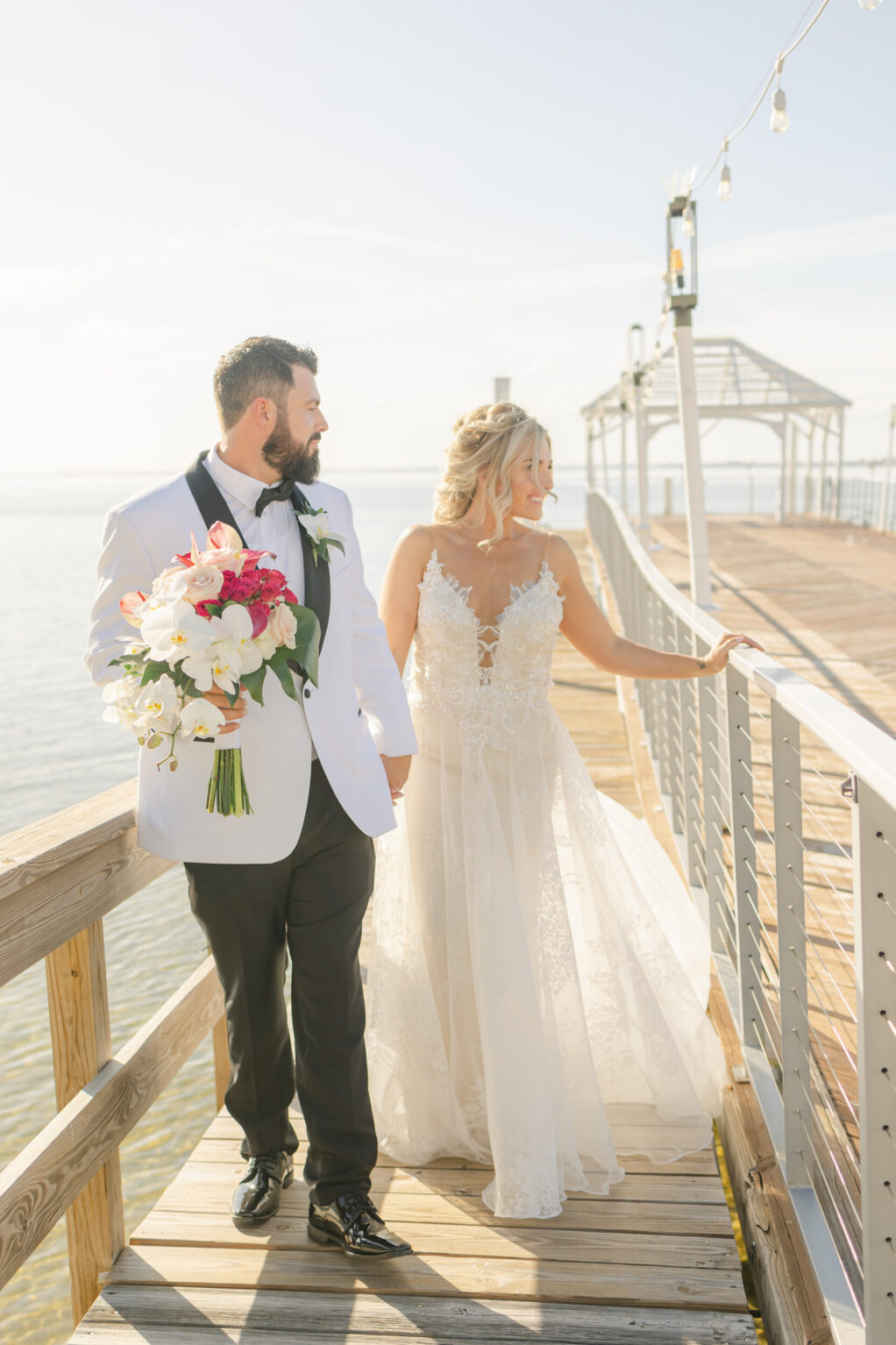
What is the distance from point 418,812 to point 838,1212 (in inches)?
50.5

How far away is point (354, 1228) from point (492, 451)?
179 centimetres

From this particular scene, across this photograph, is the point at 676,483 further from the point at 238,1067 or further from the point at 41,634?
the point at 238,1067

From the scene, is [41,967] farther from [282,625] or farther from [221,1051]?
[282,625]

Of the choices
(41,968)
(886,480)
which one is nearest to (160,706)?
(41,968)

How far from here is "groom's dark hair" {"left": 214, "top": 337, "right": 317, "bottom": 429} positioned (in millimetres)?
2127

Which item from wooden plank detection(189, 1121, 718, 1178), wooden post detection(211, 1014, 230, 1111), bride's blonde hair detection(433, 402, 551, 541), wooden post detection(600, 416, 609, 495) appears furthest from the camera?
wooden post detection(600, 416, 609, 495)

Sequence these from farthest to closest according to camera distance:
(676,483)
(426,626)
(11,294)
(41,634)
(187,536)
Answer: (11,294) → (676,483) → (41,634) → (426,626) → (187,536)

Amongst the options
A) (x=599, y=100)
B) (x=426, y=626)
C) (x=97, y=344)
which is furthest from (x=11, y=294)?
(x=426, y=626)

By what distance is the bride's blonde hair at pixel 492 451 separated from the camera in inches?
107

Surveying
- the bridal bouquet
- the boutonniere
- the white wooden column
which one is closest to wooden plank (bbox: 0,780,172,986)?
the bridal bouquet

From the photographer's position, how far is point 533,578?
2.82 metres

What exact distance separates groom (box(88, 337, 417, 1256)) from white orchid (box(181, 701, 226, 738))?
8.0 inches

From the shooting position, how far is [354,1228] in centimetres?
227

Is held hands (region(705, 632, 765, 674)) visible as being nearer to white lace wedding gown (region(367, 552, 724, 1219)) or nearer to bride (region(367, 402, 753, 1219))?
bride (region(367, 402, 753, 1219))
